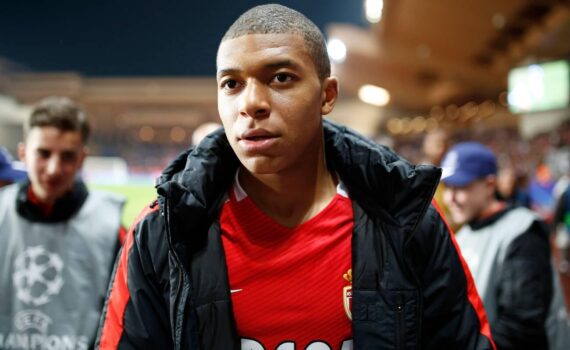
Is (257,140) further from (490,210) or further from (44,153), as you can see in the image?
(490,210)

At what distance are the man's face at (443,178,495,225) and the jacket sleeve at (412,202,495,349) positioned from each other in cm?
141

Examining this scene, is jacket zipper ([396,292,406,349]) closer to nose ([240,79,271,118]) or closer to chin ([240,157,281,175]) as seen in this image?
chin ([240,157,281,175])

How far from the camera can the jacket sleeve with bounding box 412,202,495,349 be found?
1533 millimetres

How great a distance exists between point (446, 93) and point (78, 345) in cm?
2078

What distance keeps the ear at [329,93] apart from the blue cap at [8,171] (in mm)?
2576

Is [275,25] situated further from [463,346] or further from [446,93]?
[446,93]

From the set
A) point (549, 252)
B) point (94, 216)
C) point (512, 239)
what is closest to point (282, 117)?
point (94, 216)

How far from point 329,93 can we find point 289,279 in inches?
21.6

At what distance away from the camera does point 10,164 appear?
352 centimetres

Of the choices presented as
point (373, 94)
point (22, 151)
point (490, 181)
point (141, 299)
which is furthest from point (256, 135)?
point (373, 94)

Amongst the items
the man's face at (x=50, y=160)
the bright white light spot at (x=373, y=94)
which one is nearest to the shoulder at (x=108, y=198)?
the man's face at (x=50, y=160)

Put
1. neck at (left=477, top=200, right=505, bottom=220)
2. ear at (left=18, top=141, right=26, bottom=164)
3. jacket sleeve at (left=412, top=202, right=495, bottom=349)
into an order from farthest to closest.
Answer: neck at (left=477, top=200, right=505, bottom=220)
ear at (left=18, top=141, right=26, bottom=164)
jacket sleeve at (left=412, top=202, right=495, bottom=349)

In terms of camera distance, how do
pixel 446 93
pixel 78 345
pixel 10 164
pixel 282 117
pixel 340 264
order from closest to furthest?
pixel 282 117 < pixel 340 264 < pixel 78 345 < pixel 10 164 < pixel 446 93

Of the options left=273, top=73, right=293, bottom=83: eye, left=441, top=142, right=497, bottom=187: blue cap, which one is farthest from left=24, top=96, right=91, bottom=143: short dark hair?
left=441, top=142, right=497, bottom=187: blue cap
